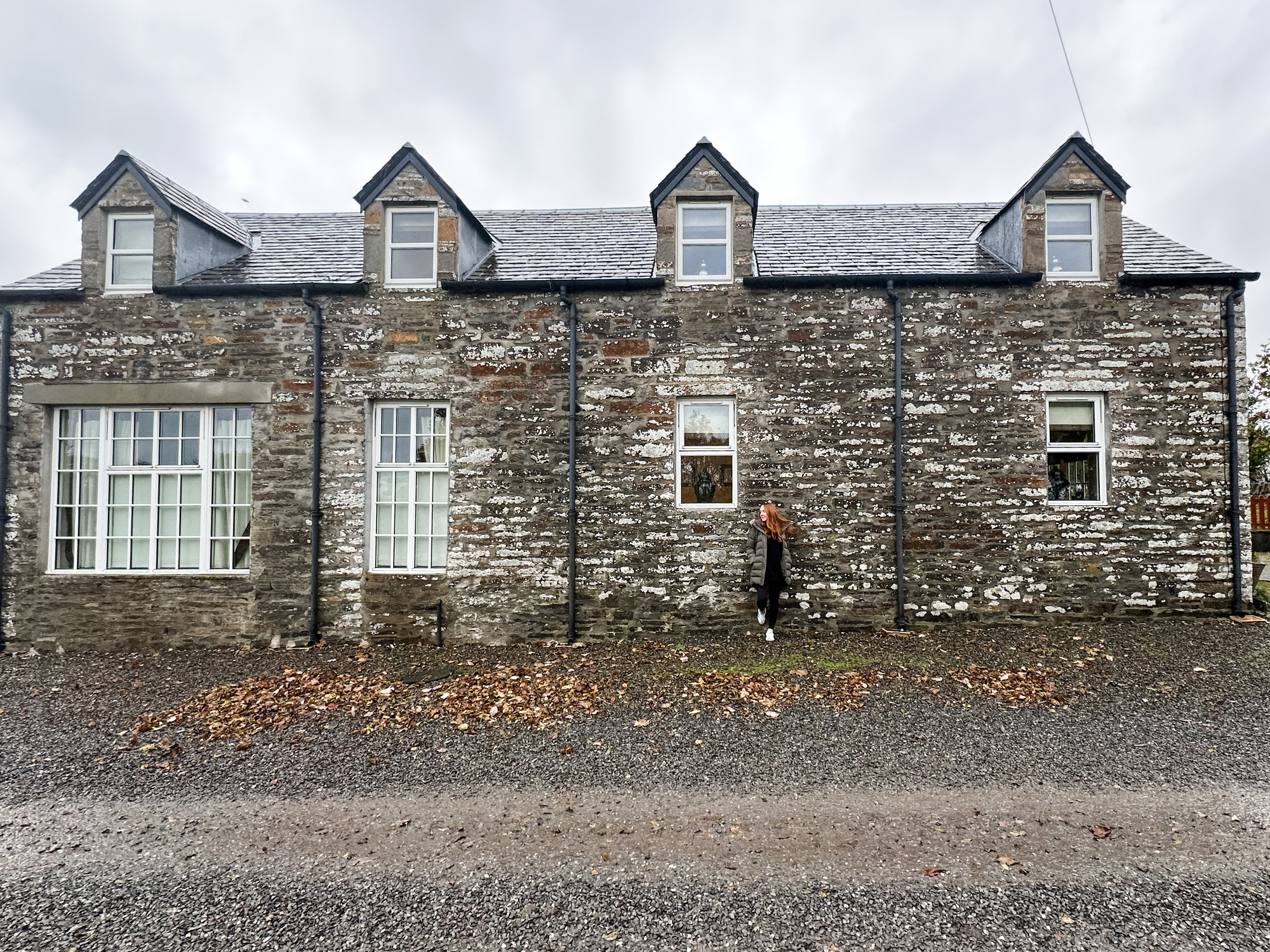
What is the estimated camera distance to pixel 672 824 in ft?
13.4

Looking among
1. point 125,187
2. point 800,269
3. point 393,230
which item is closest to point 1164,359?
point 800,269

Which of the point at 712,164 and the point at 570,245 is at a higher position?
the point at 712,164

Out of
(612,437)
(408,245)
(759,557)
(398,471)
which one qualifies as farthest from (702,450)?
(408,245)

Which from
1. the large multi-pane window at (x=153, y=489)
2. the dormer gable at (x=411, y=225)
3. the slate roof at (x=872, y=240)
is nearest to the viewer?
the large multi-pane window at (x=153, y=489)

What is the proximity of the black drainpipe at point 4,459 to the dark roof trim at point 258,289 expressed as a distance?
243 cm

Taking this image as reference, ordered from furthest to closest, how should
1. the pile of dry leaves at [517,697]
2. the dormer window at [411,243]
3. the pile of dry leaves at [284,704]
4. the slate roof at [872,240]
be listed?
the slate roof at [872,240], the dormer window at [411,243], the pile of dry leaves at [517,697], the pile of dry leaves at [284,704]

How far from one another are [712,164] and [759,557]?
20.3ft

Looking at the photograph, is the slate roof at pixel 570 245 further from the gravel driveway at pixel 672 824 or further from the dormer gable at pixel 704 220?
the gravel driveway at pixel 672 824

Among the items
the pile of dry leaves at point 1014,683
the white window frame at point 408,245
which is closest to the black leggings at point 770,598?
the pile of dry leaves at point 1014,683

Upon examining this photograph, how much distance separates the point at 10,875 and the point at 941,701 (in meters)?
7.65

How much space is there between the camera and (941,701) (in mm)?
6312

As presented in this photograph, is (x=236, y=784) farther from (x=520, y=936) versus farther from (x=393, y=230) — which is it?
(x=393, y=230)

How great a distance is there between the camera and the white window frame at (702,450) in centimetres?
908

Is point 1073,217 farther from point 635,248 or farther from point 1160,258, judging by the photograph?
point 635,248
